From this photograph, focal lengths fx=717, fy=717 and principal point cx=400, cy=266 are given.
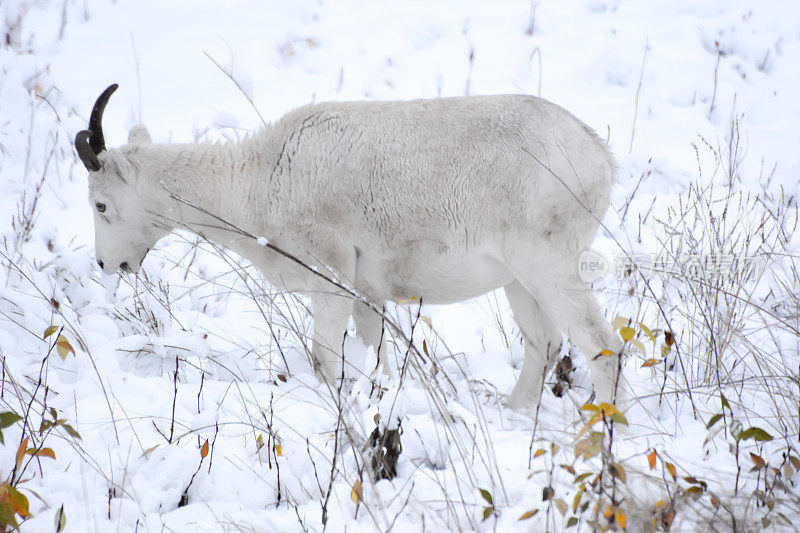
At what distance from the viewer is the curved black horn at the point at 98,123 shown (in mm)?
4160

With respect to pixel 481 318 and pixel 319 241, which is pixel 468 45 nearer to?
pixel 481 318

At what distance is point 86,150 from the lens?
13.8 feet

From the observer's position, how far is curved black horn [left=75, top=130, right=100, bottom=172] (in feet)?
13.7

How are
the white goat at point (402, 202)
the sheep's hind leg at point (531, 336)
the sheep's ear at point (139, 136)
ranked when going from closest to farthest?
1. the white goat at point (402, 202)
2. the sheep's hind leg at point (531, 336)
3. the sheep's ear at point (139, 136)

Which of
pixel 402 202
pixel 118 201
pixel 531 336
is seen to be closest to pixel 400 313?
pixel 531 336

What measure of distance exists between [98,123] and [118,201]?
475 mm

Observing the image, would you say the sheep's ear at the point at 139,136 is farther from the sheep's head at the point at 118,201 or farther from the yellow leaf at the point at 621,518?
the yellow leaf at the point at 621,518

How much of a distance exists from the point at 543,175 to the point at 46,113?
6.96 m

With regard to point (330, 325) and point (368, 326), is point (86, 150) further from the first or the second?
point (368, 326)

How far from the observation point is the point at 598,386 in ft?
12.8

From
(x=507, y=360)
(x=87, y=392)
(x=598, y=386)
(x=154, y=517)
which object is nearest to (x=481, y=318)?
(x=507, y=360)

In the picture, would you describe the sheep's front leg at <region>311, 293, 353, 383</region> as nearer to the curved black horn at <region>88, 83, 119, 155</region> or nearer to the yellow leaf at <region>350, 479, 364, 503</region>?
the curved black horn at <region>88, 83, 119, 155</region>

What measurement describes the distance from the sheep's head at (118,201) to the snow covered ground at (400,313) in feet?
0.96

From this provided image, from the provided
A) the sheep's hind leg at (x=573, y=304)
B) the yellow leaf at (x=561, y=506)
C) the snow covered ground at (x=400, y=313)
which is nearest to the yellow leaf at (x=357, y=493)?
the snow covered ground at (x=400, y=313)
